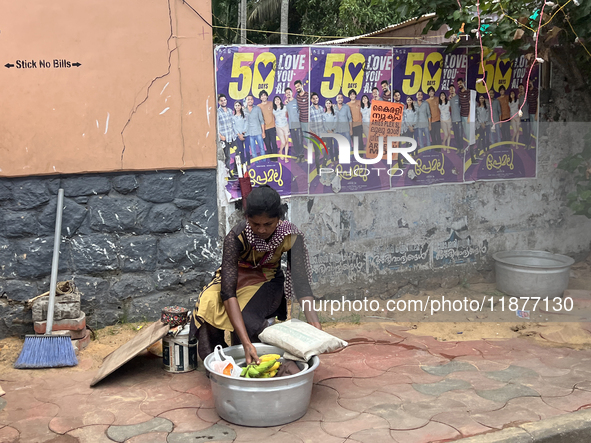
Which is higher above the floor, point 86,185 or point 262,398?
point 86,185

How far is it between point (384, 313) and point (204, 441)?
2.59m

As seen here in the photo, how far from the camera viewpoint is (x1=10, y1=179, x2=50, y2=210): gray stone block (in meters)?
4.35

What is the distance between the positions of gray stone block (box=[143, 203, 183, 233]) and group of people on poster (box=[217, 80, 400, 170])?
56 centimetres

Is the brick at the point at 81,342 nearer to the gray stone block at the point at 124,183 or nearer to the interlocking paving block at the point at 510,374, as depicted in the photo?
the gray stone block at the point at 124,183

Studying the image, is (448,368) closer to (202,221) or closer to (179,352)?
(179,352)

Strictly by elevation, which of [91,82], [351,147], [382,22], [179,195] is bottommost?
[179,195]

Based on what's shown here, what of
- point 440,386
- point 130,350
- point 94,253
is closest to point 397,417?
point 440,386

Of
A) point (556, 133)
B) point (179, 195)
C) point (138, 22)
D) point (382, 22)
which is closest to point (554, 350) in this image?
point (556, 133)

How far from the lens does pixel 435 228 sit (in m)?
5.64

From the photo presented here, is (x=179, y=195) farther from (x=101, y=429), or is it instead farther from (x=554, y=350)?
(x=554, y=350)

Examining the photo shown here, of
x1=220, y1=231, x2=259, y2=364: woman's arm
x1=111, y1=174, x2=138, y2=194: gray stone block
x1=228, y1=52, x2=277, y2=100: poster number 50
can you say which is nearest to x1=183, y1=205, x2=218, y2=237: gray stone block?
x1=111, y1=174, x2=138, y2=194: gray stone block

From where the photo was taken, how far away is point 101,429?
318 cm

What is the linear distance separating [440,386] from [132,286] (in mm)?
2458

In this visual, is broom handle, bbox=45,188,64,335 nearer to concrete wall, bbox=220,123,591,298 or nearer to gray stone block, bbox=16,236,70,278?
gray stone block, bbox=16,236,70,278
